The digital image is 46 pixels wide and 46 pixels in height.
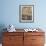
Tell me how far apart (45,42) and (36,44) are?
0.47 meters

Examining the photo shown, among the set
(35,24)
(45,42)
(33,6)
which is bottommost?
(45,42)

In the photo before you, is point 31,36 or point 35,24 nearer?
point 31,36

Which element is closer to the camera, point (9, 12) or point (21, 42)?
point (21, 42)

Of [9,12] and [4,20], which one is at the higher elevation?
[9,12]

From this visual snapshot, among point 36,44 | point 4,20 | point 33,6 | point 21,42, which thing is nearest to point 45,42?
point 36,44

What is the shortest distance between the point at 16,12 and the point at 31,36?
951mm

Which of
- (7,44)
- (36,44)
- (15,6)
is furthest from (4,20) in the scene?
(36,44)

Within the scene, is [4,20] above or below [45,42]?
above

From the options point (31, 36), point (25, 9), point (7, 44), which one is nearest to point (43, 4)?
point (25, 9)

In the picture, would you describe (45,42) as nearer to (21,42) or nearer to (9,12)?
(21,42)

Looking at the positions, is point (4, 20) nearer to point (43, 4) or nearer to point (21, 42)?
point (21, 42)

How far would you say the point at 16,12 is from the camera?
405 cm

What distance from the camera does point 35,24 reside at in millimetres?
4082

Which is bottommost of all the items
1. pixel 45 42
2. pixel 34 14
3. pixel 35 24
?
pixel 45 42
